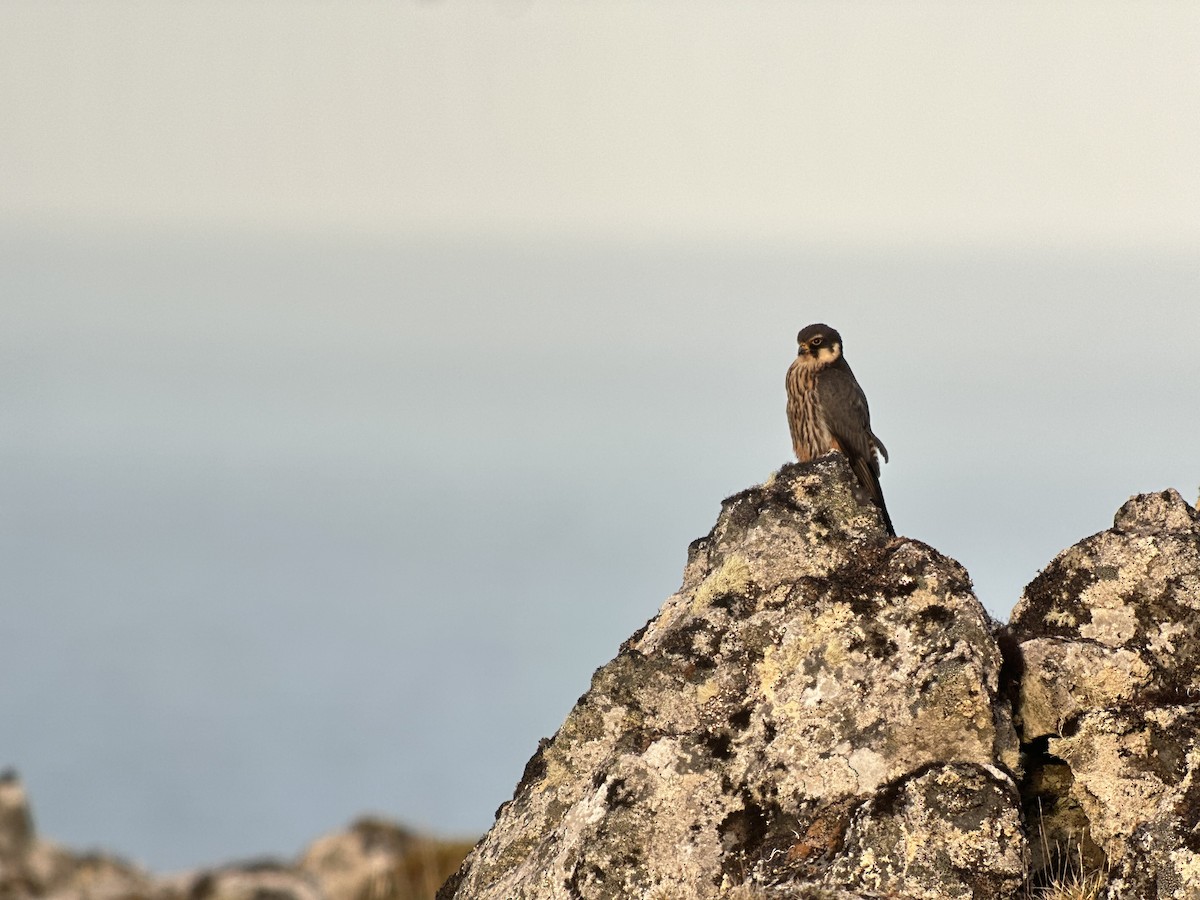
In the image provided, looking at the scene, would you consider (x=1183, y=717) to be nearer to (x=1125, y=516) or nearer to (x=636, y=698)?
(x=1125, y=516)

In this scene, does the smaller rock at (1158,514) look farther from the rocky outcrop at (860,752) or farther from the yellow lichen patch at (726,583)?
the yellow lichen patch at (726,583)

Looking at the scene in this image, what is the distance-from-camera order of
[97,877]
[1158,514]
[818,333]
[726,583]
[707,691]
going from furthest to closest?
[818,333] < [1158,514] < [726,583] < [707,691] < [97,877]

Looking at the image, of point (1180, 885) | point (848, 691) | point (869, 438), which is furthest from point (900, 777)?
point (869, 438)

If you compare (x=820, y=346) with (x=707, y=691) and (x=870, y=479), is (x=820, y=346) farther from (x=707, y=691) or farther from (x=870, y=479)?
(x=707, y=691)

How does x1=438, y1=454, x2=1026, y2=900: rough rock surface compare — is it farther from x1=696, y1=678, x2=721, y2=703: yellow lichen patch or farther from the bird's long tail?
the bird's long tail

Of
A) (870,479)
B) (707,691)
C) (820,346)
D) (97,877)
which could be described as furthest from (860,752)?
(820,346)

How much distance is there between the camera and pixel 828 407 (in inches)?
470

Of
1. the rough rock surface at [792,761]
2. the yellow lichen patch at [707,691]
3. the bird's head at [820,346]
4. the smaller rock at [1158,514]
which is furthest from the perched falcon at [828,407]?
the yellow lichen patch at [707,691]

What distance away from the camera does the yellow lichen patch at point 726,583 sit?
7.86 meters

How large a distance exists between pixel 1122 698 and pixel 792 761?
70.7 inches

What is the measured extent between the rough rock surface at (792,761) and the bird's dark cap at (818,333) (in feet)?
15.6

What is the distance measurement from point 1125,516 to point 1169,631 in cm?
89

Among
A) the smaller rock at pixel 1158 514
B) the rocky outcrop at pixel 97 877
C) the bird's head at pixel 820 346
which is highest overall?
the bird's head at pixel 820 346

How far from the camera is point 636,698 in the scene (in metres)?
7.58
